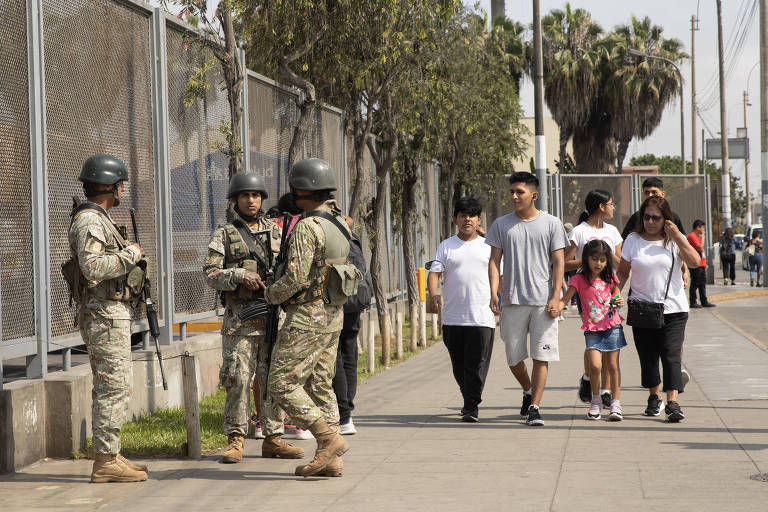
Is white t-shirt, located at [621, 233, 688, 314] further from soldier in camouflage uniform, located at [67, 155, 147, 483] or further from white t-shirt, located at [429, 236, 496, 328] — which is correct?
soldier in camouflage uniform, located at [67, 155, 147, 483]

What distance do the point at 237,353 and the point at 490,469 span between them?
1.79 metres

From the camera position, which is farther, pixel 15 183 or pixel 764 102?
pixel 764 102

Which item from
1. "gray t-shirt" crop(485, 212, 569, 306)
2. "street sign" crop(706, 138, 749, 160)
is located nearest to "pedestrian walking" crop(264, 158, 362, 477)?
"gray t-shirt" crop(485, 212, 569, 306)

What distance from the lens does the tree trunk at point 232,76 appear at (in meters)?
9.93

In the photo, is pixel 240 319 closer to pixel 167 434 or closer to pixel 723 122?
pixel 167 434

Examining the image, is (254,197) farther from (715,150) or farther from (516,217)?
(715,150)

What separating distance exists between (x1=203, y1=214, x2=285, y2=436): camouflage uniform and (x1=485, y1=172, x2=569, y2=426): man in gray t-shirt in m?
2.14

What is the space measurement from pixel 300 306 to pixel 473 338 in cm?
260

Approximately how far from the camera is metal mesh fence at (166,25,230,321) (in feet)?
32.1

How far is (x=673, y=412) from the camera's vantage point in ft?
27.3

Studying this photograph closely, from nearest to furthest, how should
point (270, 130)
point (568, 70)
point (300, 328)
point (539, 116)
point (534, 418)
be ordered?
1. point (300, 328)
2. point (534, 418)
3. point (270, 130)
4. point (539, 116)
5. point (568, 70)

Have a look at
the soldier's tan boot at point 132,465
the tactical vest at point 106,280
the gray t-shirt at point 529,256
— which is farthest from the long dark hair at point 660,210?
the soldier's tan boot at point 132,465

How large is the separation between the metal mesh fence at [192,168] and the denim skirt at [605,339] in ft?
11.9

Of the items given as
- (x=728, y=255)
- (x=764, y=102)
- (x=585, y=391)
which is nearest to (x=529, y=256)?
(x=585, y=391)
